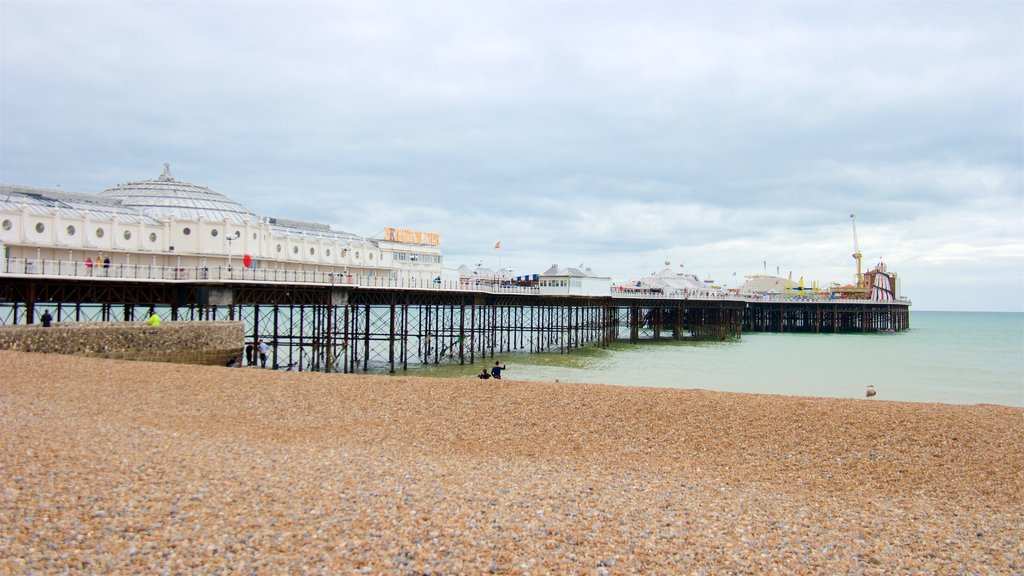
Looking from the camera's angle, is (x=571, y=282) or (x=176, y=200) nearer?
(x=176, y=200)

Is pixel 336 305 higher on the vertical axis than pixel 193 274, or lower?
lower

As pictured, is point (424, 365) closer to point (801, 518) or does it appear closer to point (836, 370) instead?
point (836, 370)

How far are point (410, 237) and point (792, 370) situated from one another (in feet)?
105

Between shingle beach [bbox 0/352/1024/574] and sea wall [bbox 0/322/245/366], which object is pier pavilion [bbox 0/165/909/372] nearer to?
sea wall [bbox 0/322/245/366]

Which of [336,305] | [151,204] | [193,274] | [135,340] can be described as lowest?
[135,340]

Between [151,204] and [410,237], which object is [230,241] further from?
[410,237]

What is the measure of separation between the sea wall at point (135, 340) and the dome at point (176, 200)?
48.7 ft

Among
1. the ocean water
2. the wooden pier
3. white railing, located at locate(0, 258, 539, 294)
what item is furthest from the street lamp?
the ocean water

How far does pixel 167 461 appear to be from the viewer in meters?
9.62

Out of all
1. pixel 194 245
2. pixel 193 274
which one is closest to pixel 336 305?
pixel 193 274

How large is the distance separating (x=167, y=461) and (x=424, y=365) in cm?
3012

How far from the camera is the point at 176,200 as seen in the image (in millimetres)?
41250

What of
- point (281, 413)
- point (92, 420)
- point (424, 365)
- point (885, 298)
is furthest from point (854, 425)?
point (885, 298)

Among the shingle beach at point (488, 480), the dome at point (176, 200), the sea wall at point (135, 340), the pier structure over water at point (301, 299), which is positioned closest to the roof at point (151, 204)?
the dome at point (176, 200)
